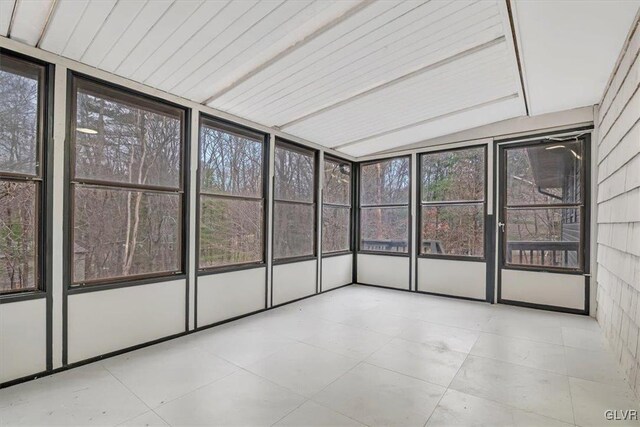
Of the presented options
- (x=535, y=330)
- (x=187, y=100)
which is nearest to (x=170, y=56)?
(x=187, y=100)

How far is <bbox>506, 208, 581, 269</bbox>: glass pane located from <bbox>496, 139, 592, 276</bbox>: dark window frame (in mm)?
40

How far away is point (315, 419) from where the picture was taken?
2033mm

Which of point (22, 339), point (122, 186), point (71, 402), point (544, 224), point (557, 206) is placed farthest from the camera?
point (544, 224)

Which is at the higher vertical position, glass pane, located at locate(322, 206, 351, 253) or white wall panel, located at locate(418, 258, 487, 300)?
glass pane, located at locate(322, 206, 351, 253)

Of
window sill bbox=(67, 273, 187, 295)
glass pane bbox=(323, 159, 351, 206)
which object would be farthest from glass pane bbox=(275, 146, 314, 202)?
window sill bbox=(67, 273, 187, 295)

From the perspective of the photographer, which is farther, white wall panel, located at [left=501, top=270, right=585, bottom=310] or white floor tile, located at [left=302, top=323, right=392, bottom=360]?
white wall panel, located at [left=501, top=270, right=585, bottom=310]

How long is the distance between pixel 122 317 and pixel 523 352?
12.5 feet

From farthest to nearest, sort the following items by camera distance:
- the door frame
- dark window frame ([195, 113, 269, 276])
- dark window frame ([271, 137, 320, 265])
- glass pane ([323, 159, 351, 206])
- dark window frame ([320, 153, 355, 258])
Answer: glass pane ([323, 159, 351, 206])
dark window frame ([320, 153, 355, 258])
dark window frame ([271, 137, 320, 265])
the door frame
dark window frame ([195, 113, 269, 276])

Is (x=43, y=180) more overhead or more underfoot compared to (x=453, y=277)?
more overhead

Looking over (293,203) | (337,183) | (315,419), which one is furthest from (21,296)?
(337,183)

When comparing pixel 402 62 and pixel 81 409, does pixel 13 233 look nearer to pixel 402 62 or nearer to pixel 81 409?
pixel 81 409

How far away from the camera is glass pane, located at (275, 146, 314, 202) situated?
4.68 meters

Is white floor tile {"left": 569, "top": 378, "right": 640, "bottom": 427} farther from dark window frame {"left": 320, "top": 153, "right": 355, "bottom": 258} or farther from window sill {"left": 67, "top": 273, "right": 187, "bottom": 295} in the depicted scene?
dark window frame {"left": 320, "top": 153, "right": 355, "bottom": 258}

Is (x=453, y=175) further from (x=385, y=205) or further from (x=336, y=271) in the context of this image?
(x=336, y=271)
